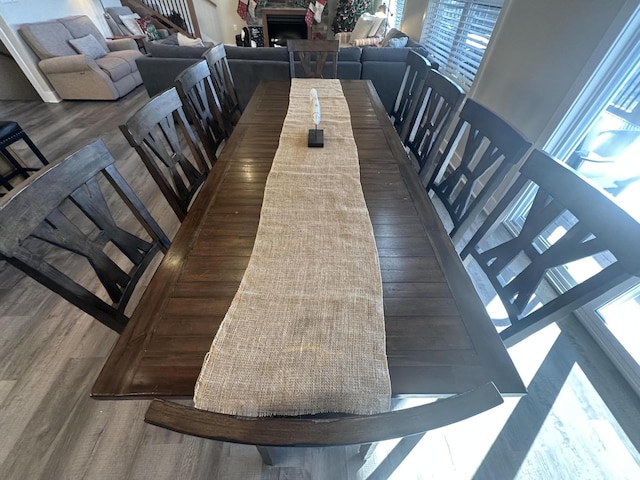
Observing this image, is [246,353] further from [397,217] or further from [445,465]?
[445,465]

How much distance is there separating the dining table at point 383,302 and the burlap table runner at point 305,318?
0.03 metres

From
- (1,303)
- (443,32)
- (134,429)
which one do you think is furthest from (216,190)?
(443,32)

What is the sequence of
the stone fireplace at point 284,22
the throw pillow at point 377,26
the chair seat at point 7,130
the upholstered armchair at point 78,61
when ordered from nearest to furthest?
1. the chair seat at point 7,130
2. the upholstered armchair at point 78,61
3. the throw pillow at point 377,26
4. the stone fireplace at point 284,22

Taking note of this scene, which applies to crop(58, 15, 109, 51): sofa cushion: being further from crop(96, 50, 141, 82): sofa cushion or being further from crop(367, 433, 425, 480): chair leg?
crop(367, 433, 425, 480): chair leg

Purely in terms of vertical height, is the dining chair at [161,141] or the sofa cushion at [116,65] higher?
the dining chair at [161,141]

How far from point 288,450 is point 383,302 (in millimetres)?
857

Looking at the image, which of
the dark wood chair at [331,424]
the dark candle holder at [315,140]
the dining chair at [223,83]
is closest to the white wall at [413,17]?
the dining chair at [223,83]

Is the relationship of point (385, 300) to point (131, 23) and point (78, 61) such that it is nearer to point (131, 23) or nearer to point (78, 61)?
point (78, 61)

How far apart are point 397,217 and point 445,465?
3.18ft

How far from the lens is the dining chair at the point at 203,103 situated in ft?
4.27

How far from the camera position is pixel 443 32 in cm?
295

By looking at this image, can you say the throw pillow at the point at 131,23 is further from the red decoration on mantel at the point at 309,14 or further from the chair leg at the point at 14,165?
the chair leg at the point at 14,165

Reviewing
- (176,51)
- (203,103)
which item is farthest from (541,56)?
(176,51)

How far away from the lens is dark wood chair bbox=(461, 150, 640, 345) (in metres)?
0.58
